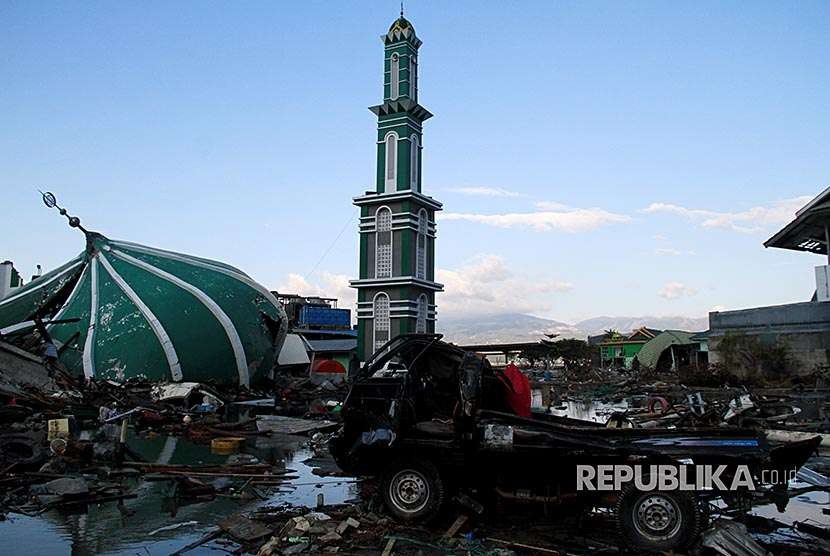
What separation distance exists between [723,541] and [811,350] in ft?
96.3

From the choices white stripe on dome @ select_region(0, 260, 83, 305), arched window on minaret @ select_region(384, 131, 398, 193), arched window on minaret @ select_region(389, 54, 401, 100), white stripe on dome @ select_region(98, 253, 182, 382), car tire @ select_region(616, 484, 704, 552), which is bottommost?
car tire @ select_region(616, 484, 704, 552)

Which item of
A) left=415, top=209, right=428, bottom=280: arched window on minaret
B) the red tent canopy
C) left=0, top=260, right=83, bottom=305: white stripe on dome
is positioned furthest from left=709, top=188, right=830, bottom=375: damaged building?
left=0, top=260, right=83, bottom=305: white stripe on dome

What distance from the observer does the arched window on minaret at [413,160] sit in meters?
37.0

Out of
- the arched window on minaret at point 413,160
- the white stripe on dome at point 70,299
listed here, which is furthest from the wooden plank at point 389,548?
the arched window on minaret at point 413,160

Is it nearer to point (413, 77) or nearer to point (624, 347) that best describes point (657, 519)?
point (413, 77)

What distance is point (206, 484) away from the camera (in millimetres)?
9703

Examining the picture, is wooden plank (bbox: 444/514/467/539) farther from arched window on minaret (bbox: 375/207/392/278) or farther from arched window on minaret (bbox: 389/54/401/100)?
arched window on minaret (bbox: 389/54/401/100)

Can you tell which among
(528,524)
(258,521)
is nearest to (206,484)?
(258,521)

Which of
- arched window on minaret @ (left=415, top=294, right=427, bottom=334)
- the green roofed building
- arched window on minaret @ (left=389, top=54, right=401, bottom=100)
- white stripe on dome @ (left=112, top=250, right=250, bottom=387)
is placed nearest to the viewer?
white stripe on dome @ (left=112, top=250, right=250, bottom=387)

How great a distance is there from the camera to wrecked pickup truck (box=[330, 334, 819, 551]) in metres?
6.54

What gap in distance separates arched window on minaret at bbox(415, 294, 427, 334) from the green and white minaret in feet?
0.04

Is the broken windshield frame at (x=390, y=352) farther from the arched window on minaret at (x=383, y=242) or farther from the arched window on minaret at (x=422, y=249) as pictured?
the arched window on minaret at (x=422, y=249)

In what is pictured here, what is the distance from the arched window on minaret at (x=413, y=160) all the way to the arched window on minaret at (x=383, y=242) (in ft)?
7.28

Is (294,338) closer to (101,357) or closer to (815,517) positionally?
(101,357)
